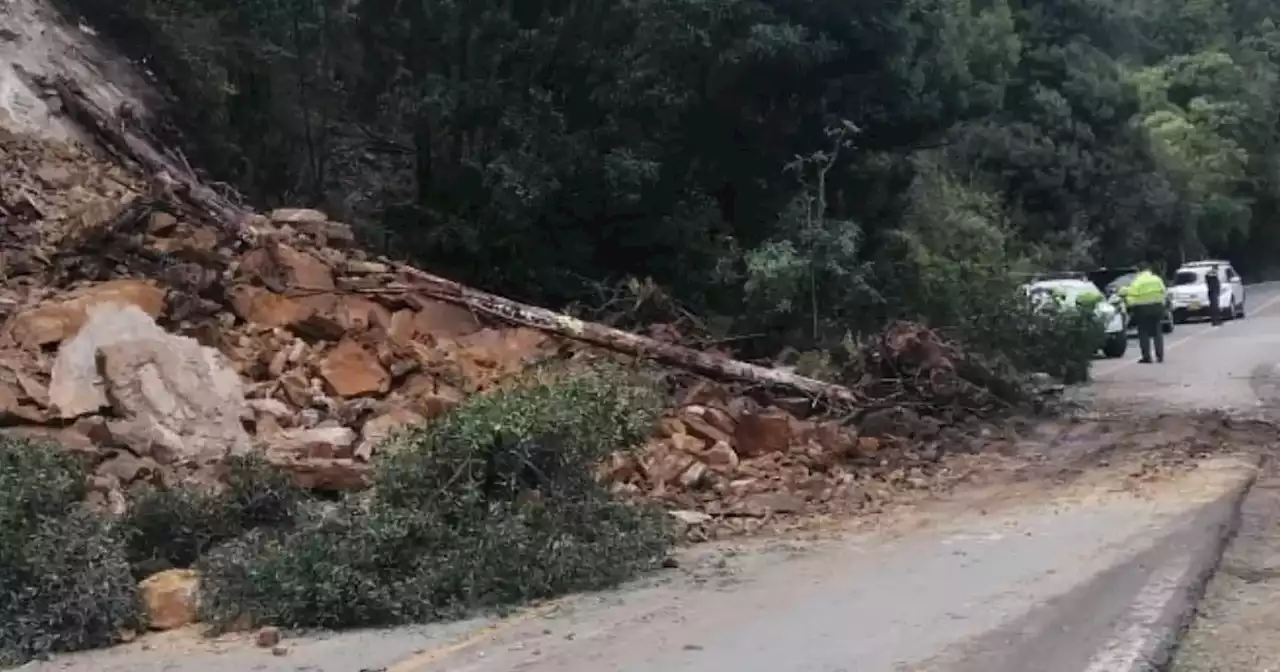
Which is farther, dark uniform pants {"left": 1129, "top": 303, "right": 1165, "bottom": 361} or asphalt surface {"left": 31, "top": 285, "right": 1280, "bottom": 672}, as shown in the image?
dark uniform pants {"left": 1129, "top": 303, "right": 1165, "bottom": 361}

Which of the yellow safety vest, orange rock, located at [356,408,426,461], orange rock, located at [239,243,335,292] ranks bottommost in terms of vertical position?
orange rock, located at [356,408,426,461]

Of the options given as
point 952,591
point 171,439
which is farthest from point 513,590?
point 171,439

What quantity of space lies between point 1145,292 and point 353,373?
1307 cm

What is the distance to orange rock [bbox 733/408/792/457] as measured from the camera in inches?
494

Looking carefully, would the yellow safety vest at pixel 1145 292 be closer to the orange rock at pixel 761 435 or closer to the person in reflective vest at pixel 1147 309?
the person in reflective vest at pixel 1147 309

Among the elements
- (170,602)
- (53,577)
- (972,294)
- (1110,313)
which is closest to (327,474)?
(170,602)

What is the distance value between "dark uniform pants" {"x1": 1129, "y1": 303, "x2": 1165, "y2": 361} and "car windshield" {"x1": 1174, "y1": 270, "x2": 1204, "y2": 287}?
12590 mm

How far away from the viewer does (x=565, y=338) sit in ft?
44.9

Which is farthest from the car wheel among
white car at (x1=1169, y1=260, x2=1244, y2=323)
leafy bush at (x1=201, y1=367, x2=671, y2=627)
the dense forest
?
leafy bush at (x1=201, y1=367, x2=671, y2=627)

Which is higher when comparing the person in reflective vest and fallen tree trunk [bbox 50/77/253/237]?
fallen tree trunk [bbox 50/77/253/237]

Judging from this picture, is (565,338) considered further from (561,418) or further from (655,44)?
(655,44)

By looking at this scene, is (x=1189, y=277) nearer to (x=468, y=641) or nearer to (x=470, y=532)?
(x=470, y=532)

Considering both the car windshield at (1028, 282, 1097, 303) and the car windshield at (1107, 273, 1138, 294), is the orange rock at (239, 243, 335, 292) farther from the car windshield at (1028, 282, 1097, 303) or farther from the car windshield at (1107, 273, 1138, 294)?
the car windshield at (1107, 273, 1138, 294)

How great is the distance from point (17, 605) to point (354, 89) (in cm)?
1440
